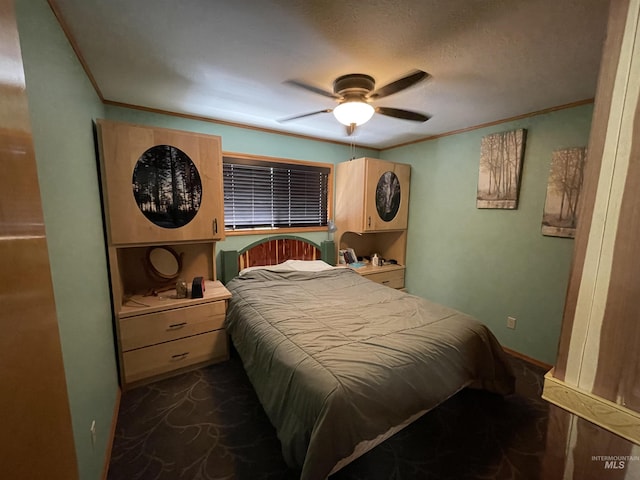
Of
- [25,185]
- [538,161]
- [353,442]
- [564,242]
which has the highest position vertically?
[538,161]

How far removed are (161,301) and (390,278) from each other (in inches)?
108

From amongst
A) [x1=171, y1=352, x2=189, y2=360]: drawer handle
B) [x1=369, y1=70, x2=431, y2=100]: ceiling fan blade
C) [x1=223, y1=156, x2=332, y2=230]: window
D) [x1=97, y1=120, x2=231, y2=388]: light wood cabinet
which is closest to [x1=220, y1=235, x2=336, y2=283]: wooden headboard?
[x1=223, y1=156, x2=332, y2=230]: window

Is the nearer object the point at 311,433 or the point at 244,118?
the point at 311,433

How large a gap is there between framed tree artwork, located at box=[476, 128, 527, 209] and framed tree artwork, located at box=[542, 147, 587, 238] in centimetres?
26

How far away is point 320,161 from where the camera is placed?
11.6 ft

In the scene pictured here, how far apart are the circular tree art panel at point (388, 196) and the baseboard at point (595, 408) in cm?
286

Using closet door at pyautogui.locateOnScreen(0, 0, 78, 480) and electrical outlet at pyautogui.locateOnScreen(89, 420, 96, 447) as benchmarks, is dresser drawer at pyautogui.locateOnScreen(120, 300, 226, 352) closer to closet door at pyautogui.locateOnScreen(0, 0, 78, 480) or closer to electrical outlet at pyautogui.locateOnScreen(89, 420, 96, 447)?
electrical outlet at pyautogui.locateOnScreen(89, 420, 96, 447)

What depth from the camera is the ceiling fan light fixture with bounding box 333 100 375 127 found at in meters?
1.76

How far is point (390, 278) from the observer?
368 centimetres

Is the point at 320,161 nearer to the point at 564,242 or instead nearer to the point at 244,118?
the point at 244,118

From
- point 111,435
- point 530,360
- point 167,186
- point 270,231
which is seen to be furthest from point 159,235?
point 530,360

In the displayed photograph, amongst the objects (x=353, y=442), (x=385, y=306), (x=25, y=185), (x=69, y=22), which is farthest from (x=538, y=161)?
(x=69, y=22)

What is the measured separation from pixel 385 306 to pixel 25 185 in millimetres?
2102

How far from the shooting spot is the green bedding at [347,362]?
4.04 feet
